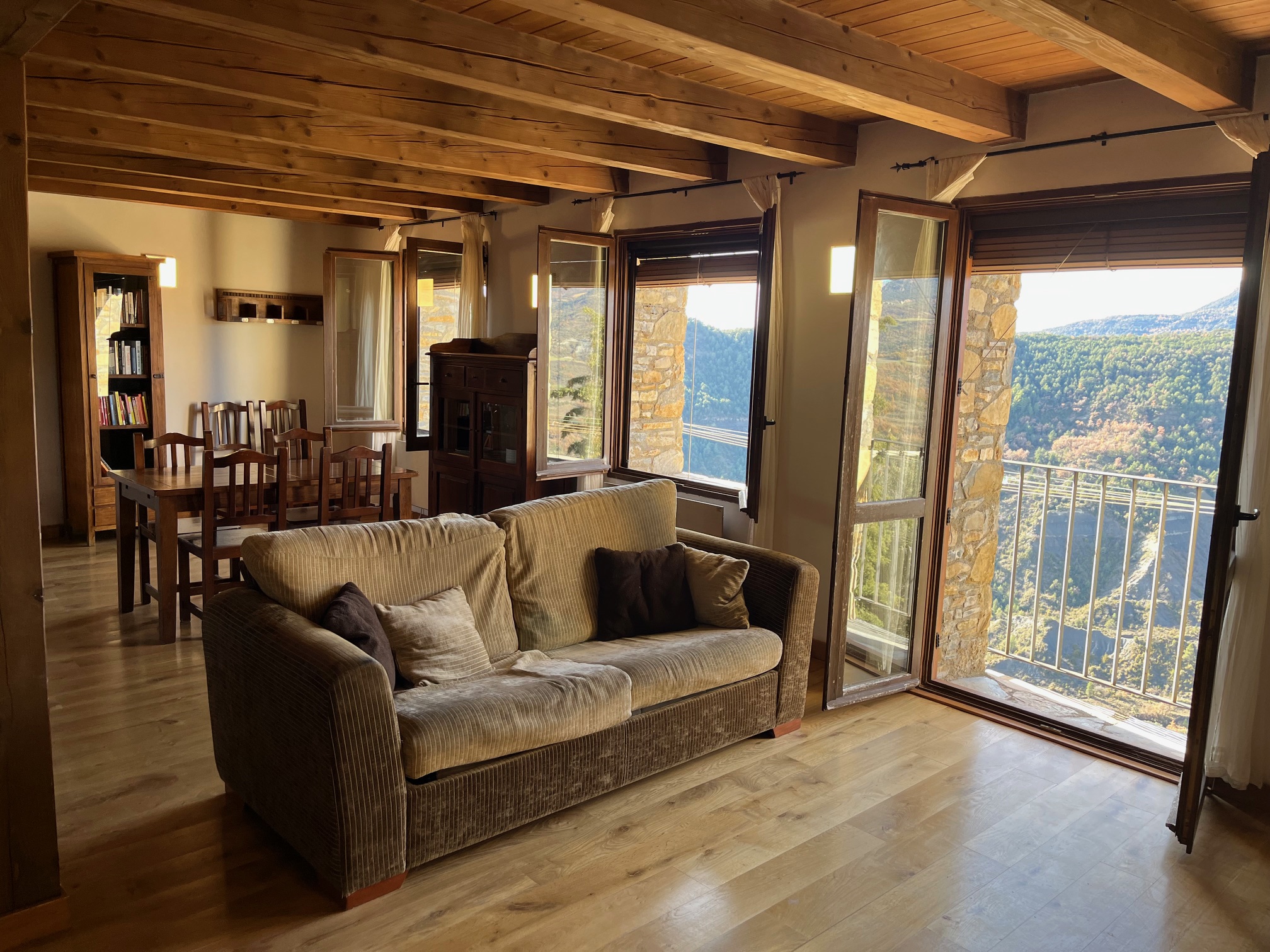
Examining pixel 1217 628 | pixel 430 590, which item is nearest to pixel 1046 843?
pixel 1217 628

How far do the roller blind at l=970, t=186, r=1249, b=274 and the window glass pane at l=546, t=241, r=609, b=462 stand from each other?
2271mm

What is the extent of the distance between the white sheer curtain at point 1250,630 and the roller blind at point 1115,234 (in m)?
0.37

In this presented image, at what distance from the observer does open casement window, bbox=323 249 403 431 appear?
22.3ft

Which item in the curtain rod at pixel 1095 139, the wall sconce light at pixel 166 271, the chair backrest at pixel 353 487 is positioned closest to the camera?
the curtain rod at pixel 1095 139

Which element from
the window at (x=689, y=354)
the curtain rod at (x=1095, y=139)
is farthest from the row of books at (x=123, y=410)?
the curtain rod at (x=1095, y=139)

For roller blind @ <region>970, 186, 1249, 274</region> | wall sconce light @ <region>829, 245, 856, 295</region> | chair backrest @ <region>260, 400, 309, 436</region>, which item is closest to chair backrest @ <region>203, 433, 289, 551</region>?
chair backrest @ <region>260, 400, 309, 436</region>

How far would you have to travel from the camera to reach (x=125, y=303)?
6562mm

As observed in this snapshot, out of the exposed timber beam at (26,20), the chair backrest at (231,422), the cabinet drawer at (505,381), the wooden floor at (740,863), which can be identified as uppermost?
the exposed timber beam at (26,20)

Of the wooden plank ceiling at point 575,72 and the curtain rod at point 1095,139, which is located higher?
the wooden plank ceiling at point 575,72

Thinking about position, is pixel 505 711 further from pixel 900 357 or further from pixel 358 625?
pixel 900 357

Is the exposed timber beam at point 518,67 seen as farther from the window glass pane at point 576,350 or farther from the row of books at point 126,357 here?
the row of books at point 126,357

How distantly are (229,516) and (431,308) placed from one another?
2.55m

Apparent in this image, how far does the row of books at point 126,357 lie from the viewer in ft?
21.5

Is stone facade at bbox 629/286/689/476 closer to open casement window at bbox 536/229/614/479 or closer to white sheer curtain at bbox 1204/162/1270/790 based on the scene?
open casement window at bbox 536/229/614/479
